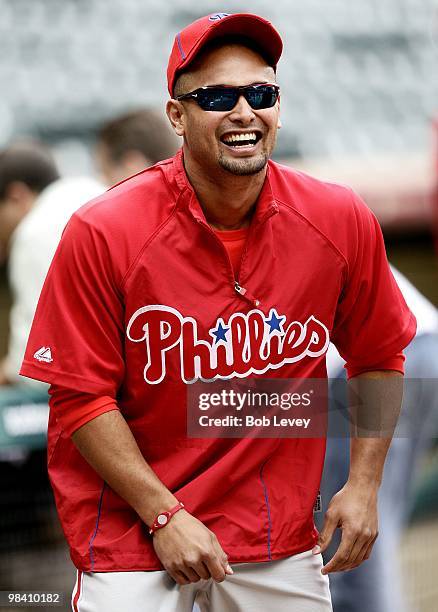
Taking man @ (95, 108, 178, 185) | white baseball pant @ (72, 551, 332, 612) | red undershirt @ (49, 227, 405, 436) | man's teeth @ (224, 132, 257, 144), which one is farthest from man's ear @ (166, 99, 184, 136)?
man @ (95, 108, 178, 185)

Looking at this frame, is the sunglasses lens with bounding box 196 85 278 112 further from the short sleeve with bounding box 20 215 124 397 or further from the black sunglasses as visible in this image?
the short sleeve with bounding box 20 215 124 397

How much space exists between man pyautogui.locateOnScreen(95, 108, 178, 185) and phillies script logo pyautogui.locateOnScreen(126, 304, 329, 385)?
1968 mm

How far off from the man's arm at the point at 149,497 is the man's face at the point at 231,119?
21.0 inches

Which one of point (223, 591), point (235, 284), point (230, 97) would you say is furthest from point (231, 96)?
point (223, 591)

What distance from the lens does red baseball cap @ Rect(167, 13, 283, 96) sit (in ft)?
7.29

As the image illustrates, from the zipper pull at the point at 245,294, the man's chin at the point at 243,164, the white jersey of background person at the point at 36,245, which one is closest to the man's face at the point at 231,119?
the man's chin at the point at 243,164

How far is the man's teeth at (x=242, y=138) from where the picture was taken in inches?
88.6

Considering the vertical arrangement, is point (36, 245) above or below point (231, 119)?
below

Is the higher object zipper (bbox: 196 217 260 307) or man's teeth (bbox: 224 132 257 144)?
man's teeth (bbox: 224 132 257 144)

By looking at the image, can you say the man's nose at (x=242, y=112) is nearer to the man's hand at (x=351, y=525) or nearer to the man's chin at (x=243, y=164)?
the man's chin at (x=243, y=164)

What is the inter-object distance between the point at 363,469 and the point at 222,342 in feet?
1.35

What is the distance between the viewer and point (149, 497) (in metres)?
2.20

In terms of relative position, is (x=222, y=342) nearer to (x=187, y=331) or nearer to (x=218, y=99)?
(x=187, y=331)

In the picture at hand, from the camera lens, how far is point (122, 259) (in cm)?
221
